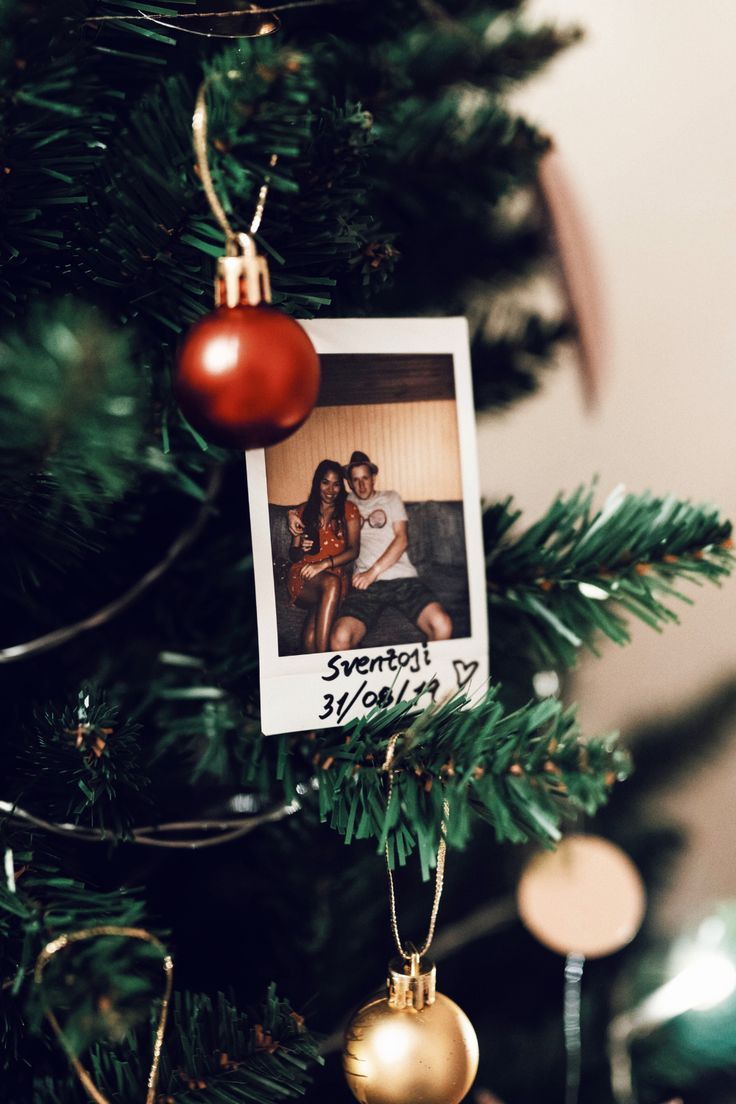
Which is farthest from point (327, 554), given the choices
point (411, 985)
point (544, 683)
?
point (544, 683)

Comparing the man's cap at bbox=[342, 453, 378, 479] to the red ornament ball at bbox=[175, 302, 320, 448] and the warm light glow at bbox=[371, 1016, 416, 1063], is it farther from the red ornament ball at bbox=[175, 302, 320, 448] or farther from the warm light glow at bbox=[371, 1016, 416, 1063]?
the warm light glow at bbox=[371, 1016, 416, 1063]

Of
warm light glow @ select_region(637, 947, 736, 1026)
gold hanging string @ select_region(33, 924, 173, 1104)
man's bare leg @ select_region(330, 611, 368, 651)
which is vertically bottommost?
warm light glow @ select_region(637, 947, 736, 1026)

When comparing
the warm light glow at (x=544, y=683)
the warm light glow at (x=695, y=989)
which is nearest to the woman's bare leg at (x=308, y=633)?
the warm light glow at (x=544, y=683)

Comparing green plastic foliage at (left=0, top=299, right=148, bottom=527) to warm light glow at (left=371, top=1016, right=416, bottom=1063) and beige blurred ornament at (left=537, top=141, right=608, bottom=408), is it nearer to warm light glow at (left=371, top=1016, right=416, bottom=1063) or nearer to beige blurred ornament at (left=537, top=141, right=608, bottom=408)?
warm light glow at (left=371, top=1016, right=416, bottom=1063)

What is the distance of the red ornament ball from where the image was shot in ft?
1.04

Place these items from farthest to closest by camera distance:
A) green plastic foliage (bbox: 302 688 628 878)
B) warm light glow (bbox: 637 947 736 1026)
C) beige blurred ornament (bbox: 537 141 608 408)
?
beige blurred ornament (bbox: 537 141 608 408) → warm light glow (bbox: 637 947 736 1026) → green plastic foliage (bbox: 302 688 628 878)

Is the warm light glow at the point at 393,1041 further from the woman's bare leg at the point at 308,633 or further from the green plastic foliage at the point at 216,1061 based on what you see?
the woman's bare leg at the point at 308,633

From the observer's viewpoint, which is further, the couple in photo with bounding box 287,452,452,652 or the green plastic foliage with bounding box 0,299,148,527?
the couple in photo with bounding box 287,452,452,652

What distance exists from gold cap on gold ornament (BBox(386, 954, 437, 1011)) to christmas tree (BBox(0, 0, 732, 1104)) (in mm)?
44

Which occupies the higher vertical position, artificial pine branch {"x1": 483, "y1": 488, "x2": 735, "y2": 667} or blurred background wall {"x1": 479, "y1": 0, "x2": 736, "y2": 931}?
blurred background wall {"x1": 479, "y1": 0, "x2": 736, "y2": 931}

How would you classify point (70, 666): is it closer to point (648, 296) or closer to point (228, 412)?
point (228, 412)

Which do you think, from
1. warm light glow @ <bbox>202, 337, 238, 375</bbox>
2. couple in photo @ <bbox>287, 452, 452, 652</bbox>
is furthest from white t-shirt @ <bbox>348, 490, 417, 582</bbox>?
warm light glow @ <bbox>202, 337, 238, 375</bbox>

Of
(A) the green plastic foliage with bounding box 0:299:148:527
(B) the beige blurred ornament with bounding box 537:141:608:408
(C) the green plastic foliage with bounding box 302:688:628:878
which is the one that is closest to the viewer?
(A) the green plastic foliage with bounding box 0:299:148:527

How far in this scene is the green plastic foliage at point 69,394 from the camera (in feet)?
0.74
